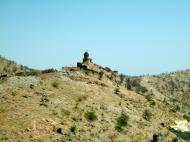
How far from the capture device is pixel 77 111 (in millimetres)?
35969

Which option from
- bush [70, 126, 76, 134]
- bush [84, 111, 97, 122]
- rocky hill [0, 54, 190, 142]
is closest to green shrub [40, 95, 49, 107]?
rocky hill [0, 54, 190, 142]

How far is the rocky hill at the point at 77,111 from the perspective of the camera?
3095 centimetres

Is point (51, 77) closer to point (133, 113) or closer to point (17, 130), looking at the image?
point (133, 113)

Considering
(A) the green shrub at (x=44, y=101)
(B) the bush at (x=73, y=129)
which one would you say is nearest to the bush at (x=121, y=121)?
(B) the bush at (x=73, y=129)

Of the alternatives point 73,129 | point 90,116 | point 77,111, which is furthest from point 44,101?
point 73,129

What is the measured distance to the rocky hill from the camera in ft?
102

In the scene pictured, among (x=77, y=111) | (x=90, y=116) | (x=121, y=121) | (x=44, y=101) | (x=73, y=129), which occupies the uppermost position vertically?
(x=44, y=101)

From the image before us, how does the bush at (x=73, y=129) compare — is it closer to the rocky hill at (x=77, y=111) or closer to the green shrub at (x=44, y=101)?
the rocky hill at (x=77, y=111)

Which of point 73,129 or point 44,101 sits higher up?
point 44,101

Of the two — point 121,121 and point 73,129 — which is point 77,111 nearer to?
point 73,129

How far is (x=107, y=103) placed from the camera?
41.3 m

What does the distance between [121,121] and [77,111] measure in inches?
179

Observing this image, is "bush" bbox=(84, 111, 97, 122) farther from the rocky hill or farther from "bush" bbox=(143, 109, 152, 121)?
"bush" bbox=(143, 109, 152, 121)

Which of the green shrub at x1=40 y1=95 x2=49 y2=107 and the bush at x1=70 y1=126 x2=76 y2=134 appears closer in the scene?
the bush at x1=70 y1=126 x2=76 y2=134
